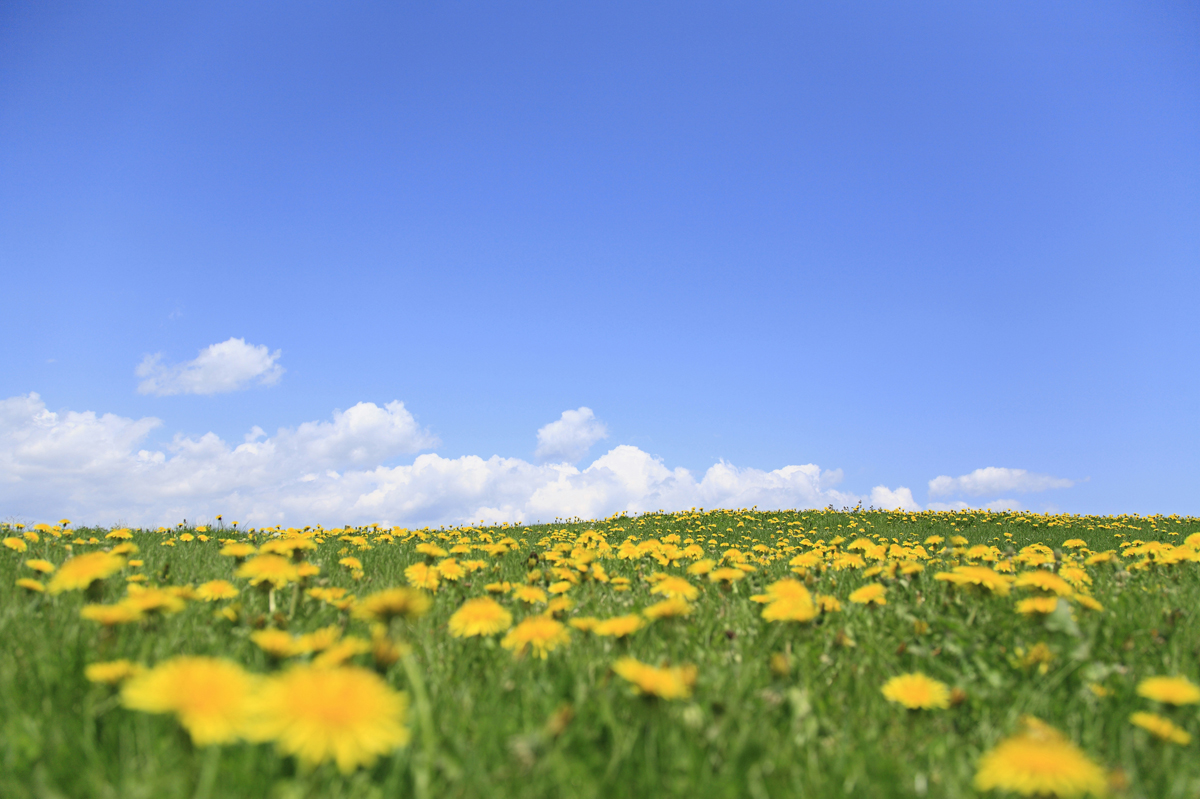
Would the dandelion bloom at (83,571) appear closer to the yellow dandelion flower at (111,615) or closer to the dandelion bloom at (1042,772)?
the yellow dandelion flower at (111,615)

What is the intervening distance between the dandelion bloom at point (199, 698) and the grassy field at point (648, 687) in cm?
6

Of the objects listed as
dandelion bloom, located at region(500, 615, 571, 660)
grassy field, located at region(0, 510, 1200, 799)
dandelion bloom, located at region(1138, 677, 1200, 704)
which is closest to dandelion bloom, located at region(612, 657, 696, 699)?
grassy field, located at region(0, 510, 1200, 799)

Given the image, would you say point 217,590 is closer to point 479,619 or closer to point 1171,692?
point 479,619

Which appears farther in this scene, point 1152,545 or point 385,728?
point 1152,545

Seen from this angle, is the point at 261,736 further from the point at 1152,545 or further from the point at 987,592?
the point at 1152,545

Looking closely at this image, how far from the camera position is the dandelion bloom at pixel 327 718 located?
133 centimetres

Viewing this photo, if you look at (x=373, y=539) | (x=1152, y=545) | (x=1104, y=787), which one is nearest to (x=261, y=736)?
(x=1104, y=787)

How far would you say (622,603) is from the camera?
13.2ft

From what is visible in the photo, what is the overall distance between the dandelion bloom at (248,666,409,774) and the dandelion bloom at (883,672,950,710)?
1810 mm

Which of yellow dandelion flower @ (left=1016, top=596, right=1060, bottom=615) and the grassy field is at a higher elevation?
yellow dandelion flower @ (left=1016, top=596, right=1060, bottom=615)

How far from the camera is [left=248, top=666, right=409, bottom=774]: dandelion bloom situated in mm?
1330

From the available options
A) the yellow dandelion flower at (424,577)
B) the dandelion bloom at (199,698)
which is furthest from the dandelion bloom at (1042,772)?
the yellow dandelion flower at (424,577)

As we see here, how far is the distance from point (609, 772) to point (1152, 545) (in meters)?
5.41

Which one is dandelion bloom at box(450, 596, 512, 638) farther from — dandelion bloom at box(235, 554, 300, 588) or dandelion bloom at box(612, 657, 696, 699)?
dandelion bloom at box(235, 554, 300, 588)
